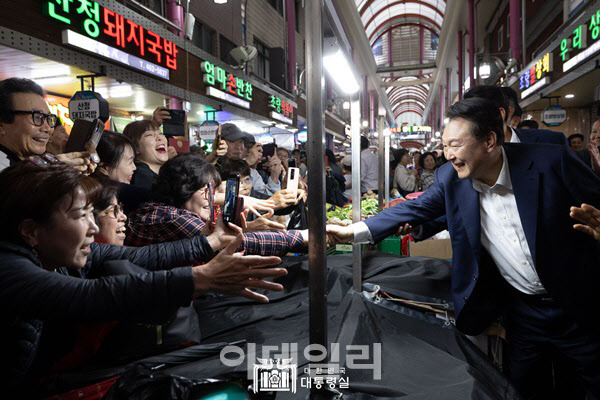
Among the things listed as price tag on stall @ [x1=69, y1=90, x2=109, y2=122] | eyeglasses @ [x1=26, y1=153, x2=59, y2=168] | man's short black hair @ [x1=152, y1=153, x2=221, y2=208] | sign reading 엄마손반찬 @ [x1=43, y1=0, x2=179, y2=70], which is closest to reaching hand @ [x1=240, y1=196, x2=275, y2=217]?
man's short black hair @ [x1=152, y1=153, x2=221, y2=208]

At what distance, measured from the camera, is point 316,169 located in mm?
1316

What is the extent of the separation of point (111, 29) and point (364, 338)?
19.9 feet

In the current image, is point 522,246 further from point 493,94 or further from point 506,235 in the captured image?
point 493,94

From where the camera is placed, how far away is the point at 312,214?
1342 mm

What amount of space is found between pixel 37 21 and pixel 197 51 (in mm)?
4107

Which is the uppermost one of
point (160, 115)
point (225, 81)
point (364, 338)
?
point (225, 81)

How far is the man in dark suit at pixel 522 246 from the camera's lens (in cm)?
186

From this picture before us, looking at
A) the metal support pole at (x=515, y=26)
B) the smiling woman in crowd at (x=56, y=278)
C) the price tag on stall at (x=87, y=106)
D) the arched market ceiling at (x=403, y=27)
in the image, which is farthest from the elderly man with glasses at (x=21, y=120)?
the arched market ceiling at (x=403, y=27)

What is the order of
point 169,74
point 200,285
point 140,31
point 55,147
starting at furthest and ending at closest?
point 169,74 → point 140,31 → point 55,147 → point 200,285

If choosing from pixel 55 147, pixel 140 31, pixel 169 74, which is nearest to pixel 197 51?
pixel 169 74

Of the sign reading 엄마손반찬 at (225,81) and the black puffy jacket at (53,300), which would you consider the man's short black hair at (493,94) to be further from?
the sign reading 엄마손반찬 at (225,81)

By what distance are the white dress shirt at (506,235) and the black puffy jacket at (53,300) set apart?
60.4 inches

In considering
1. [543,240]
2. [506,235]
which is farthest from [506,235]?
[543,240]

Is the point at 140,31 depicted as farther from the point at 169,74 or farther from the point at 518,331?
the point at 518,331
